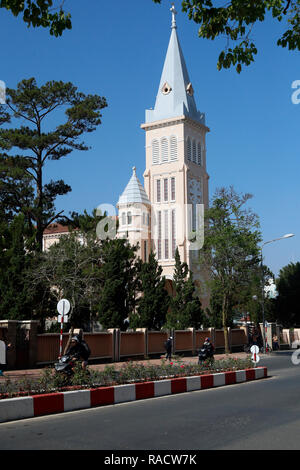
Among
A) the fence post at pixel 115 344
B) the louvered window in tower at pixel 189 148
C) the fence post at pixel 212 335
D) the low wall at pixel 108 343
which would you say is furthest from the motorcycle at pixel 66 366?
the louvered window in tower at pixel 189 148

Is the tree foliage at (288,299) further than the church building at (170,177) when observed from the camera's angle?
No

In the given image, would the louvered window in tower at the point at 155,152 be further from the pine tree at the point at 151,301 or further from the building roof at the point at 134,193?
the pine tree at the point at 151,301

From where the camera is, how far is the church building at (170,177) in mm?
73250

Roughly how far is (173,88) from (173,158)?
10.5 meters

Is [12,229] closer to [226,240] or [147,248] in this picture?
[226,240]

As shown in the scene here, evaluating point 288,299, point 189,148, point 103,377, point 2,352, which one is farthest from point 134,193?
point 103,377

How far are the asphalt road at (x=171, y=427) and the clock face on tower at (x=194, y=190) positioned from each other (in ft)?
217

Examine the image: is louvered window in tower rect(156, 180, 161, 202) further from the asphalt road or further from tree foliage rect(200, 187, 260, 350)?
the asphalt road

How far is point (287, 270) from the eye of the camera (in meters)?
72.7

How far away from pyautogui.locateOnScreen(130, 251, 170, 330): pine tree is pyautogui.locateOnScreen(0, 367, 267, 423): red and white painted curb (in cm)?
2762

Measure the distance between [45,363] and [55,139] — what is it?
15.6 meters

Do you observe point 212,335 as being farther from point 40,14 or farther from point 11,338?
point 40,14

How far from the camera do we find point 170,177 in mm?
77250
